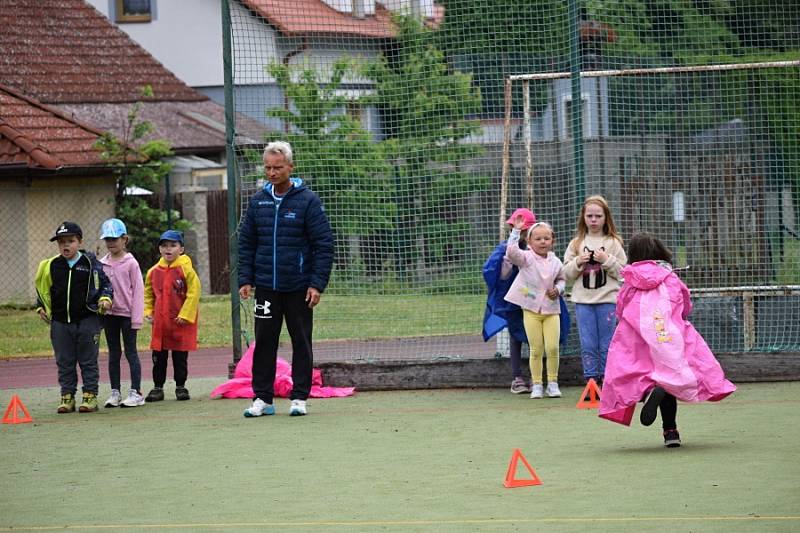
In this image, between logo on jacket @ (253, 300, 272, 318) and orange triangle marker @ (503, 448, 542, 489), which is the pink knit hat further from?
Result: orange triangle marker @ (503, 448, 542, 489)

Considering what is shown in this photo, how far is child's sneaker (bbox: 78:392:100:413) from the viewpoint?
35.9 feet

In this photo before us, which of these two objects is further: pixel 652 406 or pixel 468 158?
pixel 468 158

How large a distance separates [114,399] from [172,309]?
0.91 meters

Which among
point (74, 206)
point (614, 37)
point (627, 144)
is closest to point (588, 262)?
point (627, 144)

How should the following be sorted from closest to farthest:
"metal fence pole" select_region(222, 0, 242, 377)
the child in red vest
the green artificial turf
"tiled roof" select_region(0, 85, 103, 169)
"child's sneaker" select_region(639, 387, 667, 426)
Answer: the green artificial turf < "child's sneaker" select_region(639, 387, 667, 426) < the child in red vest < "metal fence pole" select_region(222, 0, 242, 377) < "tiled roof" select_region(0, 85, 103, 169)

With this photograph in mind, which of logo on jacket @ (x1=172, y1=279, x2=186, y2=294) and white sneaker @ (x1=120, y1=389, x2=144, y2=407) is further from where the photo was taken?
logo on jacket @ (x1=172, y1=279, x2=186, y2=294)

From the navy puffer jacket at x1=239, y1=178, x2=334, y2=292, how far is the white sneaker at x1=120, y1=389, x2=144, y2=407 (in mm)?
1743

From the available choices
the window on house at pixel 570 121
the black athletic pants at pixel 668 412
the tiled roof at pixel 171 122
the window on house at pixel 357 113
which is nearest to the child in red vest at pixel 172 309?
the window on house at pixel 357 113

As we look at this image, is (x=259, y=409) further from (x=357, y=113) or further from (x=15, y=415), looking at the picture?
(x=357, y=113)

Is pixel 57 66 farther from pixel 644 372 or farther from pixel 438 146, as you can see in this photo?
pixel 644 372

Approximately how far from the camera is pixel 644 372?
8188 millimetres

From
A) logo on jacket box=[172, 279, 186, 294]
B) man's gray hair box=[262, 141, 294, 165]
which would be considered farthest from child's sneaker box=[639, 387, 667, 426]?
logo on jacket box=[172, 279, 186, 294]

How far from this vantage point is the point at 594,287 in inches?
428

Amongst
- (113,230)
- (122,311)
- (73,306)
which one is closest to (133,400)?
(122,311)
